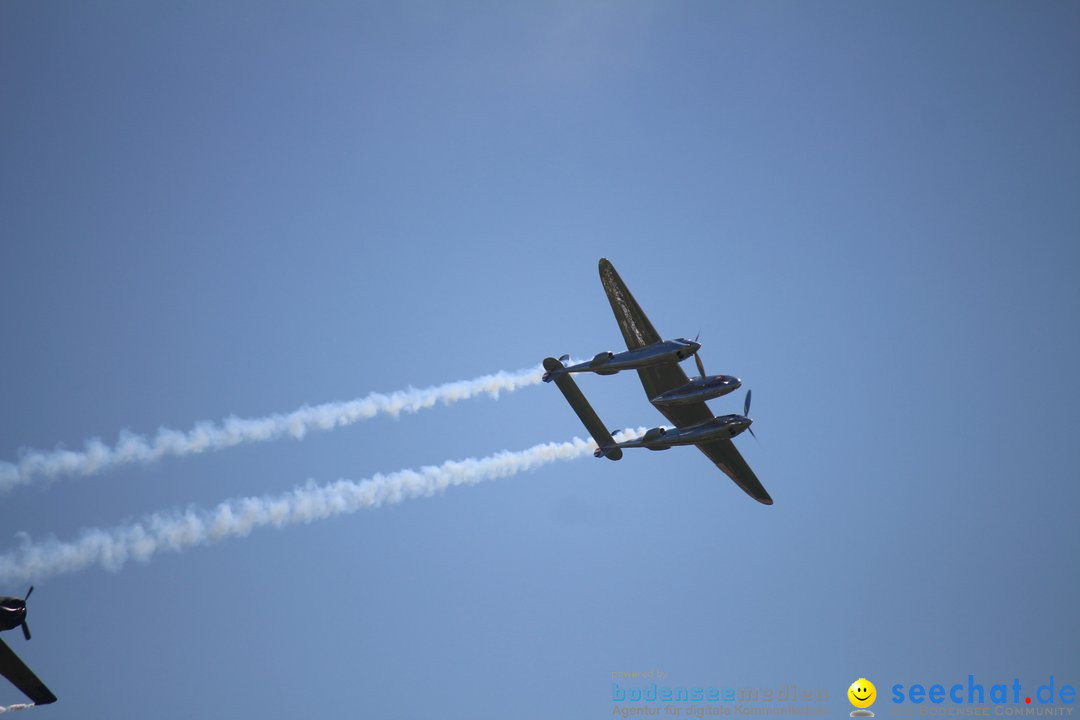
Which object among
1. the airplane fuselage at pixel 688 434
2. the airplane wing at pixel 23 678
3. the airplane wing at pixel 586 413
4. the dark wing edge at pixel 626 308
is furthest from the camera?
the airplane wing at pixel 586 413

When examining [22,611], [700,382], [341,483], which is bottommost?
[22,611]

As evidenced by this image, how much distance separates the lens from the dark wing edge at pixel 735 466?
274 ft

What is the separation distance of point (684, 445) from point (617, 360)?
10.2 meters

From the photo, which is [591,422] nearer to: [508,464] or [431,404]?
[508,464]

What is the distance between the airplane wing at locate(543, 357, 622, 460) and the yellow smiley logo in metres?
24.2

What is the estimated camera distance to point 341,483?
7781 cm

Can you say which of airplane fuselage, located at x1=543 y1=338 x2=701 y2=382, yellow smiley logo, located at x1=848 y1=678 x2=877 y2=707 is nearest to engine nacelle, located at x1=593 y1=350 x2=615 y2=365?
airplane fuselage, located at x1=543 y1=338 x2=701 y2=382

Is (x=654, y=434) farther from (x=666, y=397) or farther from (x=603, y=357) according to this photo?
(x=603, y=357)

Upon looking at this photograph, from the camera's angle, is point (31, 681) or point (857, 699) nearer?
point (31, 681)

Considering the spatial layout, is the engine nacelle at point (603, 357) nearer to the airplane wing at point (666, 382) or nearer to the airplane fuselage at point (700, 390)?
the airplane wing at point (666, 382)

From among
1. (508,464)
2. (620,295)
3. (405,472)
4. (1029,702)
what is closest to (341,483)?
(405,472)

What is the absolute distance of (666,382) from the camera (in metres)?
78.6

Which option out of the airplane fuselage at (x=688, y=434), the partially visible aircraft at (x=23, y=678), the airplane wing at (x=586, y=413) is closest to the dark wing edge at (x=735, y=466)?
the airplane fuselage at (x=688, y=434)

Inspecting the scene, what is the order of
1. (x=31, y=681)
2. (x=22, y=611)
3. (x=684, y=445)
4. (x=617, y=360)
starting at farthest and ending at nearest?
(x=684, y=445) < (x=617, y=360) < (x=31, y=681) < (x=22, y=611)
